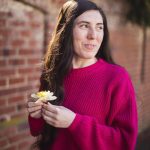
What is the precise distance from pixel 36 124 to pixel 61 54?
19.8 inches

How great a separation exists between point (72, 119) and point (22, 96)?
5.89 ft

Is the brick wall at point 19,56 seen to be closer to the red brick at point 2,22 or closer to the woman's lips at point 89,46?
the red brick at point 2,22

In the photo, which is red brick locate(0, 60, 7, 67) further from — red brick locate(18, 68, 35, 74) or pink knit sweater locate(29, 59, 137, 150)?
pink knit sweater locate(29, 59, 137, 150)

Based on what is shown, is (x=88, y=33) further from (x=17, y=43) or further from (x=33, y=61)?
(x=33, y=61)

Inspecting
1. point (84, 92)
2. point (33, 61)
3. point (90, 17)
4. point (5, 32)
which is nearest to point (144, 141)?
point (33, 61)

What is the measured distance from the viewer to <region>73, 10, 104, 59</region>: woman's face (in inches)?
94.3

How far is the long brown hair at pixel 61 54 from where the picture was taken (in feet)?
8.05

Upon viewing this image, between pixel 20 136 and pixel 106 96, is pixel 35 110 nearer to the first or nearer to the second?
pixel 106 96

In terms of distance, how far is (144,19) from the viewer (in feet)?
20.7

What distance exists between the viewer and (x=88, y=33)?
2.39 meters

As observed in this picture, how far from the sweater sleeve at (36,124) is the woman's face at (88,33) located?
53 centimetres

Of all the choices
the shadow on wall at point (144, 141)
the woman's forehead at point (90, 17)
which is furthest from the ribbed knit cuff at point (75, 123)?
the shadow on wall at point (144, 141)

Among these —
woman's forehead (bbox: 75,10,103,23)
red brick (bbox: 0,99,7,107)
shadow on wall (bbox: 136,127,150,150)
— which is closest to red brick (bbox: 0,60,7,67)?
red brick (bbox: 0,99,7,107)

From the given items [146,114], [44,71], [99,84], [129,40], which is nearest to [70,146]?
[99,84]
